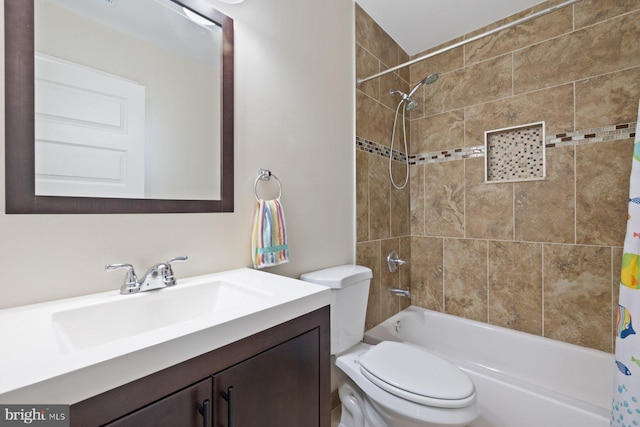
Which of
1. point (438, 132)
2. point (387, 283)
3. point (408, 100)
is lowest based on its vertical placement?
point (387, 283)

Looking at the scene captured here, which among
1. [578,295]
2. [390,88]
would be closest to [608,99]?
[578,295]

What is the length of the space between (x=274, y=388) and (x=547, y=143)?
2.10 meters

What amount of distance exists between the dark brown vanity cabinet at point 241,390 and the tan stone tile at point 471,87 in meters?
1.99

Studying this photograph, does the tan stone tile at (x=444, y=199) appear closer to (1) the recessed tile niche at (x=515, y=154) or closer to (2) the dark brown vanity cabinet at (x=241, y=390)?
(1) the recessed tile niche at (x=515, y=154)

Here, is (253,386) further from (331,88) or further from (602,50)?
(602,50)

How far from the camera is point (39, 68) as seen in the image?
76 centimetres

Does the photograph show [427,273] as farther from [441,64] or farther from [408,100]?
[441,64]

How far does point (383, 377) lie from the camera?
3.89ft

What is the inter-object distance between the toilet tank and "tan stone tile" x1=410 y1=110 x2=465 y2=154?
132 cm

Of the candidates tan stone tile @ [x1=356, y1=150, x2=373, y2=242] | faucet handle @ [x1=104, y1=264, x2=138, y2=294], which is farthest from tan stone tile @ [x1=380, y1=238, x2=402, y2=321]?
faucet handle @ [x1=104, y1=264, x2=138, y2=294]

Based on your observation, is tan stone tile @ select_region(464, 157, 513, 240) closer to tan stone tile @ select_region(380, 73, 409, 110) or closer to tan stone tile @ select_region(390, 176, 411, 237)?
tan stone tile @ select_region(390, 176, 411, 237)

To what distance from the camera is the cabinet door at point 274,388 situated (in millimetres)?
616

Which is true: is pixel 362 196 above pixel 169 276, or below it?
above

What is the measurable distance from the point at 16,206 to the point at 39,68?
379 millimetres
